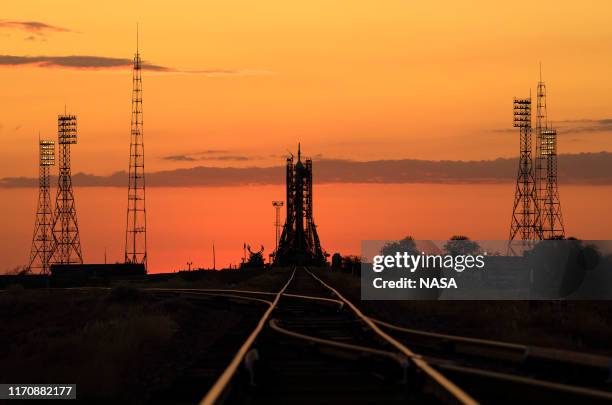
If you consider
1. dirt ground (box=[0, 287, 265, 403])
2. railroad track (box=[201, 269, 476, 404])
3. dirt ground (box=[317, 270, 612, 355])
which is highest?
railroad track (box=[201, 269, 476, 404])

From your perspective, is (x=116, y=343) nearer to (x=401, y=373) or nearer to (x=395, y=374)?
(x=395, y=374)

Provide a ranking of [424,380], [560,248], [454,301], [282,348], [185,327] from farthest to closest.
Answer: [560,248] → [454,301] → [185,327] → [282,348] → [424,380]

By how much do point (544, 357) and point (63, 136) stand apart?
102967 mm

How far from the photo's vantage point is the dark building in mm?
A: 154500

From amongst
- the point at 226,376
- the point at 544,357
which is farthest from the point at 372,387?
the point at 544,357

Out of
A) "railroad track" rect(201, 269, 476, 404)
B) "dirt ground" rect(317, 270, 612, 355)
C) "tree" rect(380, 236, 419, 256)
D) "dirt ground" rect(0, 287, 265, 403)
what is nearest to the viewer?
"railroad track" rect(201, 269, 476, 404)

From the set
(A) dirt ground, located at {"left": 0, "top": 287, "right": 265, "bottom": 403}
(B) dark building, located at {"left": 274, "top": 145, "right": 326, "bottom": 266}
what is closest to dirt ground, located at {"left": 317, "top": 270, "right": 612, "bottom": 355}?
(A) dirt ground, located at {"left": 0, "top": 287, "right": 265, "bottom": 403}

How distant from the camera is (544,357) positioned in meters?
15.4

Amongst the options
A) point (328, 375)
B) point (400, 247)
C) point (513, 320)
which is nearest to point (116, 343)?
point (328, 375)

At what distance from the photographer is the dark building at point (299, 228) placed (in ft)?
507

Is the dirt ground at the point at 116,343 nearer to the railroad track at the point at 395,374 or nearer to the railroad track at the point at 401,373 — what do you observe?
the railroad track at the point at 401,373

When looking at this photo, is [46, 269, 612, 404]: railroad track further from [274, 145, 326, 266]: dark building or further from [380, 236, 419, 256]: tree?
[274, 145, 326, 266]: dark building

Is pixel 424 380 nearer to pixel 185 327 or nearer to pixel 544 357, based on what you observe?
pixel 544 357

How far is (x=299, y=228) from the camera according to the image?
15688 cm
